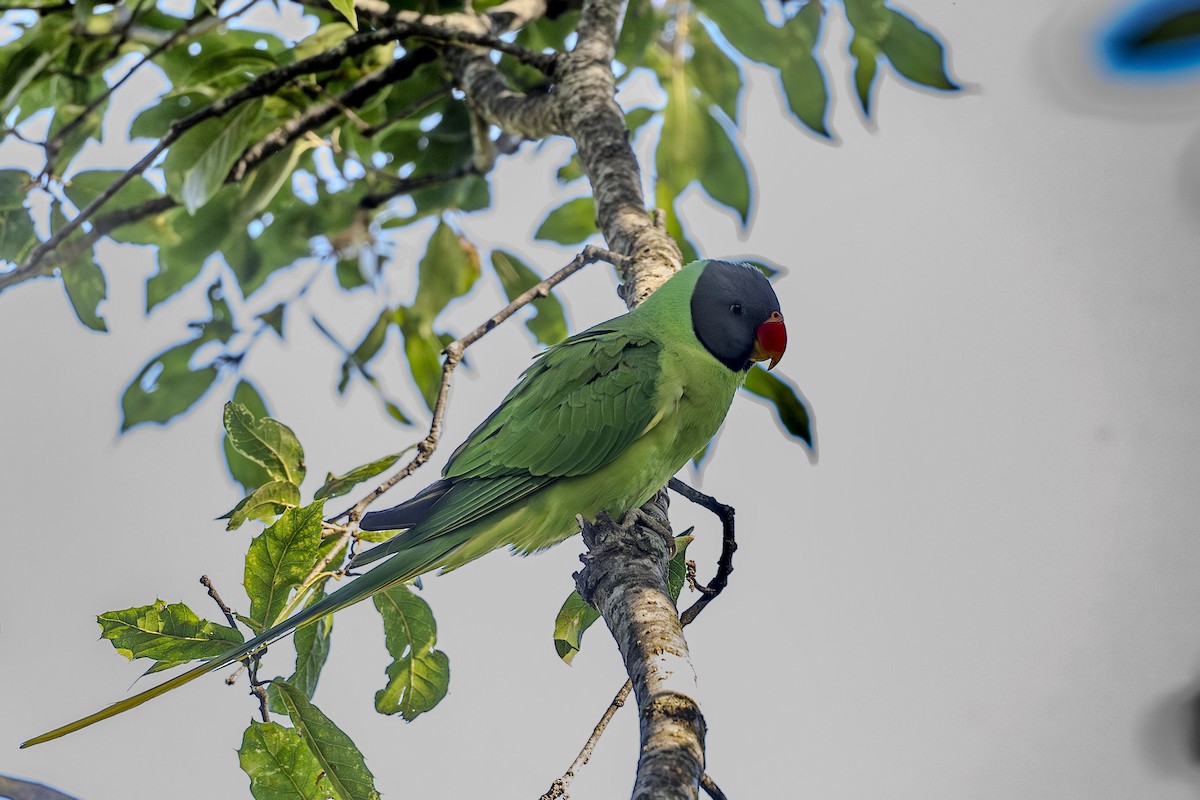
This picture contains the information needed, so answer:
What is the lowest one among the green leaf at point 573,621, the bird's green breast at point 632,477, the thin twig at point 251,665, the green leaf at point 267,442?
the thin twig at point 251,665

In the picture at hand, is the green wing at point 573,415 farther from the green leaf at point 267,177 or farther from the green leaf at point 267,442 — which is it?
the green leaf at point 267,177

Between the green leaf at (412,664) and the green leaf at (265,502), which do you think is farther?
the green leaf at (412,664)

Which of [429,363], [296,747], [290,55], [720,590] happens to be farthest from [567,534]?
[290,55]

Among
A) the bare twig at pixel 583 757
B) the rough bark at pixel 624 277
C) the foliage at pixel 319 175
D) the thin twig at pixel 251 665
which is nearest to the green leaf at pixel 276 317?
the foliage at pixel 319 175

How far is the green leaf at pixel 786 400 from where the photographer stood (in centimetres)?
253

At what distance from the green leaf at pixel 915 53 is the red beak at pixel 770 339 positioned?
777mm

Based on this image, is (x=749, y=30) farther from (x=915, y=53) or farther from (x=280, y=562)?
(x=280, y=562)

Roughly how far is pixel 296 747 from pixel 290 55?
1830mm

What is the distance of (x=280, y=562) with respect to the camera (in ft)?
4.95

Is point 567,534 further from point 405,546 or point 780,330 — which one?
point 780,330

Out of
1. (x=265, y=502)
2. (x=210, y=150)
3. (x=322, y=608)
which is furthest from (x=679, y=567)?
(x=210, y=150)

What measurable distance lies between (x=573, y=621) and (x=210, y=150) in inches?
57.0

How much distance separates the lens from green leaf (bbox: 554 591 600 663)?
1685 millimetres

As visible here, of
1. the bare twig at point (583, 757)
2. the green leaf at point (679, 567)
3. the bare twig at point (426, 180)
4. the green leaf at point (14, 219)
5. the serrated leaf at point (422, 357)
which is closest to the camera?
the bare twig at point (583, 757)
